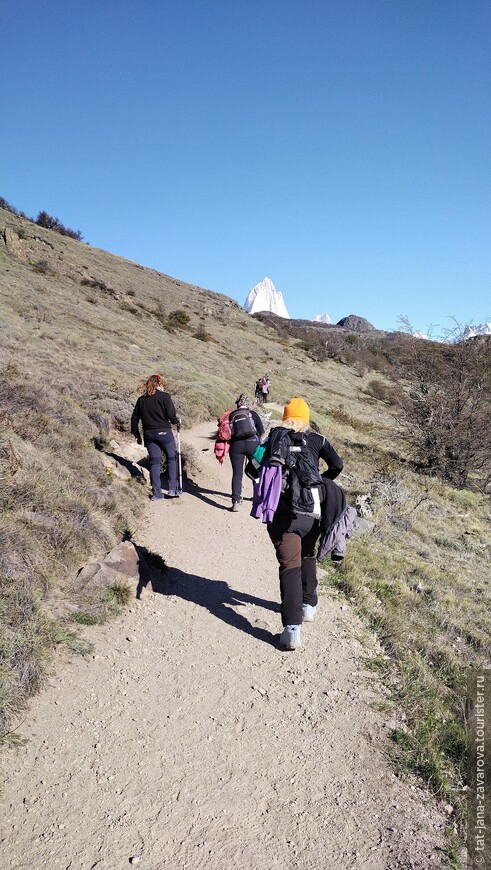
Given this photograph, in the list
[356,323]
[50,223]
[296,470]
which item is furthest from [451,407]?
[356,323]

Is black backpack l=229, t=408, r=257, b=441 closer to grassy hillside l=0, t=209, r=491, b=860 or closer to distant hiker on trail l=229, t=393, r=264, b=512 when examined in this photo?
distant hiker on trail l=229, t=393, r=264, b=512

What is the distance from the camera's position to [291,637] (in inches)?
163

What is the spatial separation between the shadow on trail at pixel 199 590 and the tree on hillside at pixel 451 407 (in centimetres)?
1114

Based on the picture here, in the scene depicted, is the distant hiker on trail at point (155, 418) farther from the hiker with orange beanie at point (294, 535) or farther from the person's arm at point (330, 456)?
the person's arm at point (330, 456)

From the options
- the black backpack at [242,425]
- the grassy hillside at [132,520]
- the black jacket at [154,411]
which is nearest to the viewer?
the grassy hillside at [132,520]

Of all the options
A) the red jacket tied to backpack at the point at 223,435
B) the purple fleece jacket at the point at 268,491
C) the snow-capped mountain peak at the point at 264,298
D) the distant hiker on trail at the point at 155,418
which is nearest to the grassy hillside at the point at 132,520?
the distant hiker on trail at the point at 155,418

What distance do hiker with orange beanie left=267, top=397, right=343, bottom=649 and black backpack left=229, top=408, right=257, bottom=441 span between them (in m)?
3.60

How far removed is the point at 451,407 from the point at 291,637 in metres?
12.4

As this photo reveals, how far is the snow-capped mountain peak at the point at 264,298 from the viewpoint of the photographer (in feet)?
493

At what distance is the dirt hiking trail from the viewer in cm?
251

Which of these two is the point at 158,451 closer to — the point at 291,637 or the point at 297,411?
the point at 297,411

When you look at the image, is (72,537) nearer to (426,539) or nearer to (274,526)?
(274,526)

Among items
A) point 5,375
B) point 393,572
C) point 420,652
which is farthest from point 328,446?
point 5,375

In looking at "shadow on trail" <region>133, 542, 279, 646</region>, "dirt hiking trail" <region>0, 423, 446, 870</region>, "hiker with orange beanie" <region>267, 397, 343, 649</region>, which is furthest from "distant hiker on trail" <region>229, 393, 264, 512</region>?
"hiker with orange beanie" <region>267, 397, 343, 649</region>
